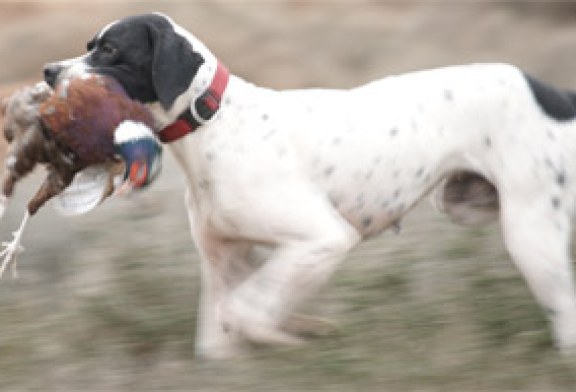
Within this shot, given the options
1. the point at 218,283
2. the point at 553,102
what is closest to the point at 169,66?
the point at 218,283

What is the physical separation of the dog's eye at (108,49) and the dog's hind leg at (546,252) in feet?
4.66

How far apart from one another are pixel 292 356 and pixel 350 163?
676 mm

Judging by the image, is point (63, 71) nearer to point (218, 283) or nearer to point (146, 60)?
point (146, 60)

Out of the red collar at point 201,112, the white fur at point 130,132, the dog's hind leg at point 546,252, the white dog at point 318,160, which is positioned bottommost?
the dog's hind leg at point 546,252

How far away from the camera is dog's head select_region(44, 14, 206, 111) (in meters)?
4.70

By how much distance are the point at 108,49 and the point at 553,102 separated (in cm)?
154

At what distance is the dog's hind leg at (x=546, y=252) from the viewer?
16.3 ft

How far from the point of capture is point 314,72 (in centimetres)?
1111

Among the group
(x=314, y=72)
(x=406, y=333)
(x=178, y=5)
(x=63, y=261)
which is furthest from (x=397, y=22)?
(x=406, y=333)

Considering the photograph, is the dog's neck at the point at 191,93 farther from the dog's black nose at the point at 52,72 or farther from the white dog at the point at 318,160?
the dog's black nose at the point at 52,72

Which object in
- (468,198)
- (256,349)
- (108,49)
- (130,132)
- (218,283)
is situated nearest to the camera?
(130,132)

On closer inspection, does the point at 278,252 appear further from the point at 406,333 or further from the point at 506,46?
the point at 506,46

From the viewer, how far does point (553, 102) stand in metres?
5.06

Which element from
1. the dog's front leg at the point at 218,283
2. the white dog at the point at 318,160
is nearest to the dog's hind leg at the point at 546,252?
the white dog at the point at 318,160
